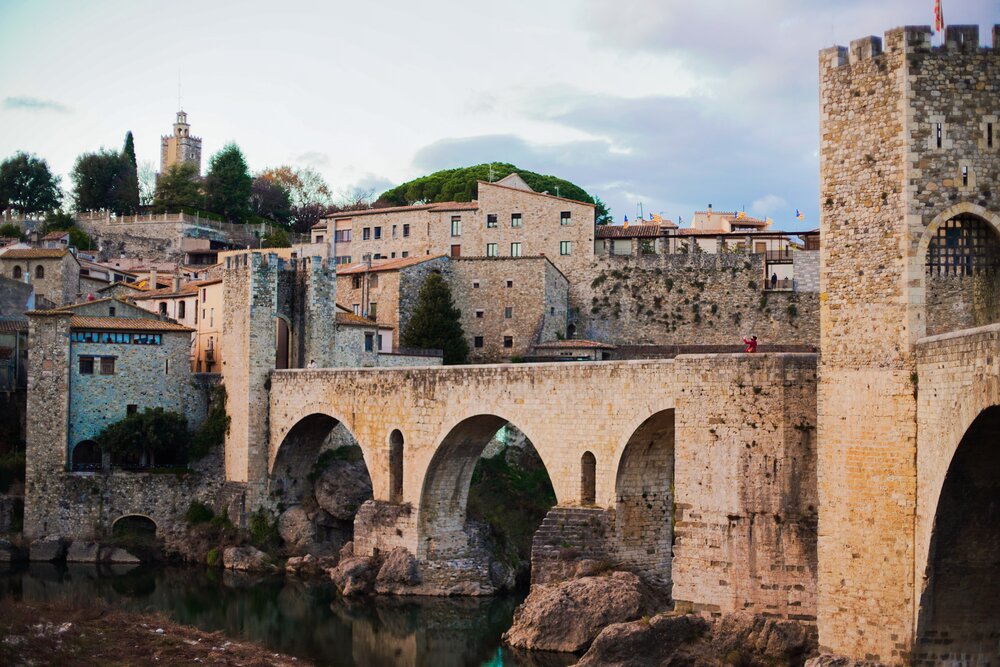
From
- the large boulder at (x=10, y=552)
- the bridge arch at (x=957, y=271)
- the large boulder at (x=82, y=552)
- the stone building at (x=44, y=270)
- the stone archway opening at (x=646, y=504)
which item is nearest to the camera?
the bridge arch at (x=957, y=271)

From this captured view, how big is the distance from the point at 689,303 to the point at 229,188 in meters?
39.1

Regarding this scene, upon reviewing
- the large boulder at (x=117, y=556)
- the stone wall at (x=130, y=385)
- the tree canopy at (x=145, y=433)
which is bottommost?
the large boulder at (x=117, y=556)

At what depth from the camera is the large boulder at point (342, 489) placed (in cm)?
3975

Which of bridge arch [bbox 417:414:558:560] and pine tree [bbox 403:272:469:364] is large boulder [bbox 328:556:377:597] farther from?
pine tree [bbox 403:272:469:364]

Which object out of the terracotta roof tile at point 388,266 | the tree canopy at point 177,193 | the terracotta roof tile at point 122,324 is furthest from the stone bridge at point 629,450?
the tree canopy at point 177,193

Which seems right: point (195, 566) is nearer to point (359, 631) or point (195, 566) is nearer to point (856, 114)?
point (359, 631)

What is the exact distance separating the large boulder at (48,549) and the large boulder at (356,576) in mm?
10185

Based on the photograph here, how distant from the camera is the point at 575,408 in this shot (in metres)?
29.2

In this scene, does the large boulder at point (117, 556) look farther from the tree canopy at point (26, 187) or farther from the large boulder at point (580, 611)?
the tree canopy at point (26, 187)

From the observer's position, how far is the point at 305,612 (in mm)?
32938

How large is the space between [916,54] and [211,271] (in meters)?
47.1

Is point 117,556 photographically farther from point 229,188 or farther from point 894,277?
point 229,188

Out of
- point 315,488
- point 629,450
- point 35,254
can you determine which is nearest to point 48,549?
point 315,488

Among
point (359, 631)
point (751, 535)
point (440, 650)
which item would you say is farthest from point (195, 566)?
point (751, 535)
